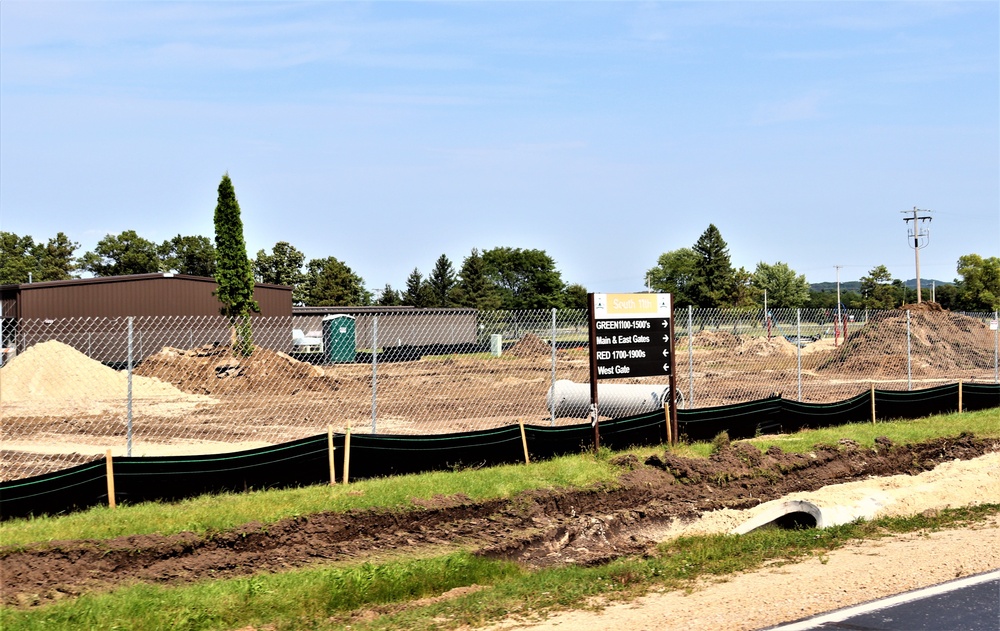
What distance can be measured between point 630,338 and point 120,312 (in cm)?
3632

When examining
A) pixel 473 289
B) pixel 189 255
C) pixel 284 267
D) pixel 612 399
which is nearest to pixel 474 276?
pixel 473 289

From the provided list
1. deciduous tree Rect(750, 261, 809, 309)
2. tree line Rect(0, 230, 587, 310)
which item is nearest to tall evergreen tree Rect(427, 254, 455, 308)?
tree line Rect(0, 230, 587, 310)

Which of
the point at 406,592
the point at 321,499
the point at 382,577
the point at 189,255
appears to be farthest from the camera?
the point at 189,255

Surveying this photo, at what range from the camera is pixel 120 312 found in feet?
147

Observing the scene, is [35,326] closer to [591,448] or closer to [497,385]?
[497,385]

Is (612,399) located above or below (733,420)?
above

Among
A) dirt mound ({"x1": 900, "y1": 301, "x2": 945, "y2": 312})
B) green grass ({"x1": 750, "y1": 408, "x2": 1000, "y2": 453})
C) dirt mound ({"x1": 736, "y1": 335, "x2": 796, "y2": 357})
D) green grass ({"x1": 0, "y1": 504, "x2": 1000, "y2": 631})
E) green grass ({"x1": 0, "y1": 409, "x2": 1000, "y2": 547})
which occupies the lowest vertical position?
green grass ({"x1": 0, "y1": 504, "x2": 1000, "y2": 631})

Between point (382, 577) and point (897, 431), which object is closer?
point (382, 577)

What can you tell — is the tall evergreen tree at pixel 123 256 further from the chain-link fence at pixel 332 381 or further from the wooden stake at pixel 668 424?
the wooden stake at pixel 668 424

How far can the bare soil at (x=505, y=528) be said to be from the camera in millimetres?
8852

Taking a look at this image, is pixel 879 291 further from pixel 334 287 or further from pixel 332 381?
pixel 332 381

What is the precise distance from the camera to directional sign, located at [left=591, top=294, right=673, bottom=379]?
48.6 feet

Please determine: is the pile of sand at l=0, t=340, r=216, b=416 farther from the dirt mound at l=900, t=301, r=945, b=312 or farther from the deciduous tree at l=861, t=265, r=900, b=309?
the deciduous tree at l=861, t=265, r=900, b=309

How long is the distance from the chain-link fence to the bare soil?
308 centimetres
